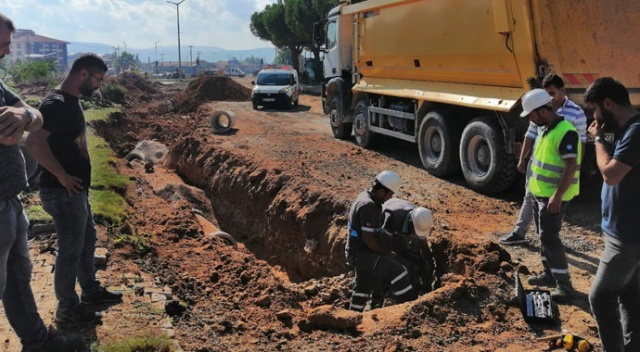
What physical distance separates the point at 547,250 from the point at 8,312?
165 inches

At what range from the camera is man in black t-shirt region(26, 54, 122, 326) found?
156 inches

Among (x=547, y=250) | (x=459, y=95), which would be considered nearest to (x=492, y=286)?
(x=547, y=250)

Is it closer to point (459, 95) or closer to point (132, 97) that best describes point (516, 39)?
point (459, 95)

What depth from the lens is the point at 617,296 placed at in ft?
10.7

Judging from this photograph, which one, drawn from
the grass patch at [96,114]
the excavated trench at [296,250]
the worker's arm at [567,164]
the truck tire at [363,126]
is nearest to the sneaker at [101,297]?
the excavated trench at [296,250]

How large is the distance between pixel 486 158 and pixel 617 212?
5.36 m

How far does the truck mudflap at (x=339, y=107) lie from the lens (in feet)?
45.4

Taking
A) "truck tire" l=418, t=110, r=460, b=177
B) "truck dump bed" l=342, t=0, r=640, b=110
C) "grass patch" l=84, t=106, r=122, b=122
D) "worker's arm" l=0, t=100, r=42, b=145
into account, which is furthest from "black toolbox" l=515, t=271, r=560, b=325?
"grass patch" l=84, t=106, r=122, b=122

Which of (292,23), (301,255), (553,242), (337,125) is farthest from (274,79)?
(553,242)

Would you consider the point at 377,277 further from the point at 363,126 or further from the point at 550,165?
the point at 363,126

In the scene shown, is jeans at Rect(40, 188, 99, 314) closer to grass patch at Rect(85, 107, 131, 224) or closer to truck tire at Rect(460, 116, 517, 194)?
grass patch at Rect(85, 107, 131, 224)

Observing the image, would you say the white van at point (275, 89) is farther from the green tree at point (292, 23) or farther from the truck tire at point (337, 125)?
the truck tire at point (337, 125)

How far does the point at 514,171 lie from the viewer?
7914 mm

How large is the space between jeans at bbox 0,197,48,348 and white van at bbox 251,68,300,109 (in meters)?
20.3
